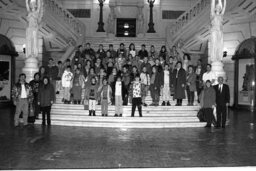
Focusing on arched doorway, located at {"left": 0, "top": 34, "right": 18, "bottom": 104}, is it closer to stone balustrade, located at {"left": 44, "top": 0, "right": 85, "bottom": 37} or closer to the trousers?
stone balustrade, located at {"left": 44, "top": 0, "right": 85, "bottom": 37}

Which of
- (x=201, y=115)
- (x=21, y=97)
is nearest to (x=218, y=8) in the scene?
(x=201, y=115)

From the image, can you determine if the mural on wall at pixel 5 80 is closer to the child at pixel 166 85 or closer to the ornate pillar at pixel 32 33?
the ornate pillar at pixel 32 33

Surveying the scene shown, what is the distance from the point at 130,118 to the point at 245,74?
34.6ft

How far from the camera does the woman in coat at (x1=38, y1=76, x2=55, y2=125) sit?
12.0 m

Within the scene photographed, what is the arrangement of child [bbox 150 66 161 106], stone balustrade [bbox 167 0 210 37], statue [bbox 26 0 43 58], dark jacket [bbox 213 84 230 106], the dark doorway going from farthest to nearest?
1. the dark doorway
2. stone balustrade [bbox 167 0 210 37]
3. statue [bbox 26 0 43 58]
4. child [bbox 150 66 161 106]
5. dark jacket [bbox 213 84 230 106]

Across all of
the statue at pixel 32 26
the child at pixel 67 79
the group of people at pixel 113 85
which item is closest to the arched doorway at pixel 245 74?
the group of people at pixel 113 85

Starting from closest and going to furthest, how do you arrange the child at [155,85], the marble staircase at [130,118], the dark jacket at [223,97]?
the marble staircase at [130,118] < the dark jacket at [223,97] < the child at [155,85]

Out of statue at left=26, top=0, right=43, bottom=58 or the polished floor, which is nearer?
the polished floor

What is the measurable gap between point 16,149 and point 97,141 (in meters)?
2.15

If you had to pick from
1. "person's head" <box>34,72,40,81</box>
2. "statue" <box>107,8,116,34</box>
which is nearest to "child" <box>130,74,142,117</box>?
"person's head" <box>34,72,40,81</box>

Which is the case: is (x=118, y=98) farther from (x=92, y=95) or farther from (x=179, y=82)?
(x=179, y=82)

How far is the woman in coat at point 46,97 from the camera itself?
1202cm

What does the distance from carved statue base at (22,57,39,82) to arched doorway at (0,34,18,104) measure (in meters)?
6.34

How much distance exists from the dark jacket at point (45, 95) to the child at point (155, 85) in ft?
13.1
